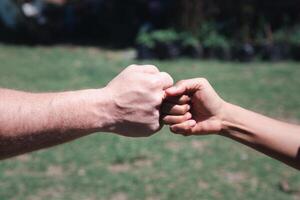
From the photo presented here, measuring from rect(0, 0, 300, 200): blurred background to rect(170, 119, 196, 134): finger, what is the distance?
1.98 meters

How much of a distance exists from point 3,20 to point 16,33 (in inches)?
65.1

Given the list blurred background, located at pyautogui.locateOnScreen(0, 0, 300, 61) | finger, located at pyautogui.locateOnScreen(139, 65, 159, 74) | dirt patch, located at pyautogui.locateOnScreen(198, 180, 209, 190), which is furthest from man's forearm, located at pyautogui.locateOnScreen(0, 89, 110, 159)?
blurred background, located at pyautogui.locateOnScreen(0, 0, 300, 61)

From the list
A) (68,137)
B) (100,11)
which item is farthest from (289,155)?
(100,11)

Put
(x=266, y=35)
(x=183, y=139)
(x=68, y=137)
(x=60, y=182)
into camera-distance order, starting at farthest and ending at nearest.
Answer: (x=266, y=35)
(x=183, y=139)
(x=60, y=182)
(x=68, y=137)

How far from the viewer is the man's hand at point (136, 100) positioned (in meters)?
3.00

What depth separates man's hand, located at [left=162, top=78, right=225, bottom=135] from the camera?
3.34 m

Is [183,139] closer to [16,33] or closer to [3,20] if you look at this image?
[16,33]

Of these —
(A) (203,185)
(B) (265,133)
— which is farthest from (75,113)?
(A) (203,185)

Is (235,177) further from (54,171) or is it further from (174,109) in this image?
(174,109)

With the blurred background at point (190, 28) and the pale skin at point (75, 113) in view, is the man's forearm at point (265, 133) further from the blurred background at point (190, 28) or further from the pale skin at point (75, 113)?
the blurred background at point (190, 28)

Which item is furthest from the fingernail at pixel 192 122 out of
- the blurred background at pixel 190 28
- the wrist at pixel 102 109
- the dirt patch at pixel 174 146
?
the blurred background at pixel 190 28

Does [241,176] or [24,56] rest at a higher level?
[241,176]

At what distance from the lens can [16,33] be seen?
58.2 feet

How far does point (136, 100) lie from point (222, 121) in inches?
24.3
